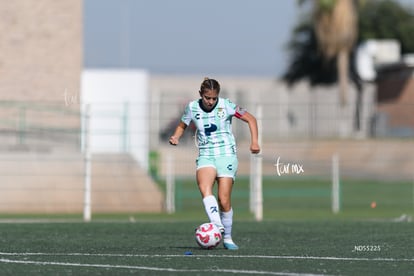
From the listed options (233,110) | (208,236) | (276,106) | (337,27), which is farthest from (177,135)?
(337,27)

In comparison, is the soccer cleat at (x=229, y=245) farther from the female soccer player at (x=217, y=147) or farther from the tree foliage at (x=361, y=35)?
the tree foliage at (x=361, y=35)

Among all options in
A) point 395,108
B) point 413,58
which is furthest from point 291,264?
point 413,58

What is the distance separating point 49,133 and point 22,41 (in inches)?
103

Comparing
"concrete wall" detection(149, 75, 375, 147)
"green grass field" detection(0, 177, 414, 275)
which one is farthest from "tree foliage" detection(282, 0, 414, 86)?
"green grass field" detection(0, 177, 414, 275)

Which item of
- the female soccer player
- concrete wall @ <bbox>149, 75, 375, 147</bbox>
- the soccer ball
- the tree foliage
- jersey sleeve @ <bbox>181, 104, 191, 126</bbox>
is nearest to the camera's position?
the soccer ball

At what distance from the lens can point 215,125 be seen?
1407 centimetres

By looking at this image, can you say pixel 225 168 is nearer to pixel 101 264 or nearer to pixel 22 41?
pixel 101 264

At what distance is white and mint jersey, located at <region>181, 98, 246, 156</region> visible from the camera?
46.2 ft

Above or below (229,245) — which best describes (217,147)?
above

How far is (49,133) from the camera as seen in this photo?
30.2 metres

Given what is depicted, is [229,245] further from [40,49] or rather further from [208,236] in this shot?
[40,49]

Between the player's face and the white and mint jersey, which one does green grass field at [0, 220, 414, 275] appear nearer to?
the white and mint jersey

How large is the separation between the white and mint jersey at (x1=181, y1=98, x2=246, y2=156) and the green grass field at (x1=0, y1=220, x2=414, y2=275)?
3.71ft

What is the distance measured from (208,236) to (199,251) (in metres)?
0.20
